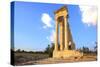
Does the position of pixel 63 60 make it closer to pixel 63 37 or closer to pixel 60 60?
pixel 60 60

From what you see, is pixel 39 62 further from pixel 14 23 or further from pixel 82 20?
pixel 82 20

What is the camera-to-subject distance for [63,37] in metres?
2.00

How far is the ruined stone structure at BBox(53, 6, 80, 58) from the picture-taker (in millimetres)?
1972

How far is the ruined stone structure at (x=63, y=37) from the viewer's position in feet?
6.47

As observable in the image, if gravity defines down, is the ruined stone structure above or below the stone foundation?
above

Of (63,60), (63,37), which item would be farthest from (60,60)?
(63,37)

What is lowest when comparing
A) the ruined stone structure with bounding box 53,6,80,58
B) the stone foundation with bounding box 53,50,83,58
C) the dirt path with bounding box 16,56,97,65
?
the dirt path with bounding box 16,56,97,65

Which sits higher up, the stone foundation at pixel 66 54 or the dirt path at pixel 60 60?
the stone foundation at pixel 66 54

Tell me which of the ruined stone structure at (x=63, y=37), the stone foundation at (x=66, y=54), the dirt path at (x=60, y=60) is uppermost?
the ruined stone structure at (x=63, y=37)

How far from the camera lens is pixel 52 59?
195 centimetres

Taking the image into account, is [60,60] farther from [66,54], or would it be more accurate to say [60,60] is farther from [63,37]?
[63,37]

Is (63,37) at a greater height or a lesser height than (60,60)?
greater

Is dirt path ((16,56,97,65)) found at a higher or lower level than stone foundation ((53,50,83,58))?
lower
